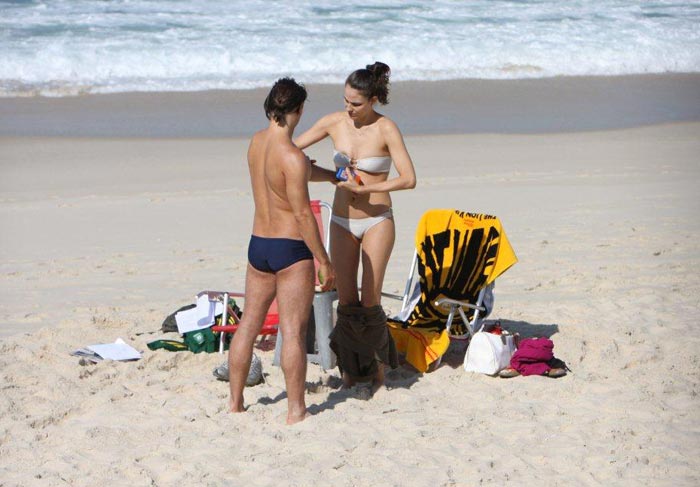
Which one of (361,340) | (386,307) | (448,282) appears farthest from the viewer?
(386,307)

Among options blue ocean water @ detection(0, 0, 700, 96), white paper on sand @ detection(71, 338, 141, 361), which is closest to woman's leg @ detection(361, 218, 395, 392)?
white paper on sand @ detection(71, 338, 141, 361)

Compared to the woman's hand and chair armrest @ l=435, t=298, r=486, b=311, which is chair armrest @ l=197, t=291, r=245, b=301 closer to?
chair armrest @ l=435, t=298, r=486, b=311

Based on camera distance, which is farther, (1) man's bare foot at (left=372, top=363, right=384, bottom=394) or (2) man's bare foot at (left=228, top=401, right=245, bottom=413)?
(1) man's bare foot at (left=372, top=363, right=384, bottom=394)

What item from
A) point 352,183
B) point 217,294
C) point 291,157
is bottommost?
point 217,294

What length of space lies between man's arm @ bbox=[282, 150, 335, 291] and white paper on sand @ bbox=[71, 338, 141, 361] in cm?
201

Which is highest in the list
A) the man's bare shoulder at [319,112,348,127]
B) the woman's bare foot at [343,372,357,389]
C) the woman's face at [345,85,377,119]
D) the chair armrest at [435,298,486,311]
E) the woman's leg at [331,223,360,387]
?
the woman's face at [345,85,377,119]

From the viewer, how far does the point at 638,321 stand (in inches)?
277

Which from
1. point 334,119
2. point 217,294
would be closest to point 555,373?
point 334,119

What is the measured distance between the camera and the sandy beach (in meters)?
4.81

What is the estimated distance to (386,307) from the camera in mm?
7586

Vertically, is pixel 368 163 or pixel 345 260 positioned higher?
pixel 368 163

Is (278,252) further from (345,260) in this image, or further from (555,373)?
(555,373)

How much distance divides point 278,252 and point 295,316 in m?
0.34

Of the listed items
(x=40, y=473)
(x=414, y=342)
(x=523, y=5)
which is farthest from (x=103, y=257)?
(x=523, y=5)
